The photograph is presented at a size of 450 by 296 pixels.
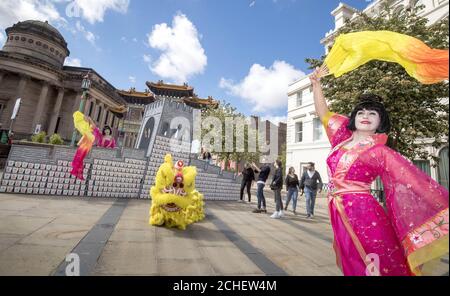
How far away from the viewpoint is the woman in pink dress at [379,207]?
135 cm

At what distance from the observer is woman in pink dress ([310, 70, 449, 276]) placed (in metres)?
1.35

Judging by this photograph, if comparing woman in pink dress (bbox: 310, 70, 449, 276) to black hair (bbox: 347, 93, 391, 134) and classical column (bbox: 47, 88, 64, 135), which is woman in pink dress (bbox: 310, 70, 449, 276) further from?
classical column (bbox: 47, 88, 64, 135)

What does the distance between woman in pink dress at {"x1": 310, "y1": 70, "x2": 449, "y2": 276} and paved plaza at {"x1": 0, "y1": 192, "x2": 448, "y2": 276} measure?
184 mm

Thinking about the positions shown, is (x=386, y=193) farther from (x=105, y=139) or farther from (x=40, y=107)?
(x=40, y=107)

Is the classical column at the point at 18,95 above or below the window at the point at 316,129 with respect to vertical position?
above

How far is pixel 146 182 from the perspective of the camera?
9.44 metres

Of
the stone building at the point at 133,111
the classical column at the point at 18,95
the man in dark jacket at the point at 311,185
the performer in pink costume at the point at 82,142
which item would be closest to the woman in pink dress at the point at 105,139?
the performer in pink costume at the point at 82,142

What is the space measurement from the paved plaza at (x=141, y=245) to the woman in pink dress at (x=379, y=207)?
0.60ft

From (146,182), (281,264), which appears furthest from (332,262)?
(146,182)

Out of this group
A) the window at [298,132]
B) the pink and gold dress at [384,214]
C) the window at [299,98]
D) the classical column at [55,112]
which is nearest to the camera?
the pink and gold dress at [384,214]

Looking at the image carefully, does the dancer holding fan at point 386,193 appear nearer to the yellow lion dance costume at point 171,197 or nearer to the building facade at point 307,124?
the yellow lion dance costume at point 171,197
